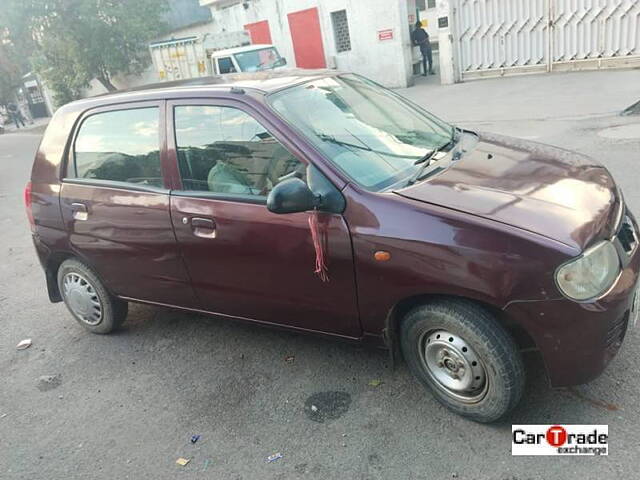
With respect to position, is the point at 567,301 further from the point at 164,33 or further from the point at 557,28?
the point at 164,33

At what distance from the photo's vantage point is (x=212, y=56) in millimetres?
17062

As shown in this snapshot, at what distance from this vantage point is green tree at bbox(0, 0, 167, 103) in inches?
928

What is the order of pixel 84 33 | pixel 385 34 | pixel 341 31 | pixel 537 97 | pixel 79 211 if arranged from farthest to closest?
pixel 84 33 → pixel 341 31 → pixel 385 34 → pixel 537 97 → pixel 79 211

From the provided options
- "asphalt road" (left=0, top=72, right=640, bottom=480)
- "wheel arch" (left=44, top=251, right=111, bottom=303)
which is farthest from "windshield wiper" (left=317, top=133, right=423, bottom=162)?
"wheel arch" (left=44, top=251, right=111, bottom=303)

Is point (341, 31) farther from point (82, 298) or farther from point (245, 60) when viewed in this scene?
Answer: point (82, 298)

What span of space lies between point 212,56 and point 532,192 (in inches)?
628

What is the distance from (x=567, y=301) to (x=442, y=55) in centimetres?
1436

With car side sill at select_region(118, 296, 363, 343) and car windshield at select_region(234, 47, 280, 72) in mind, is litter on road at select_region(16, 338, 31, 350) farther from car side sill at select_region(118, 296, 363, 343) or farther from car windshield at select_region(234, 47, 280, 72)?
car windshield at select_region(234, 47, 280, 72)

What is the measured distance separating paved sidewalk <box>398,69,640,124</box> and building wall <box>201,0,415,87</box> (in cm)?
243

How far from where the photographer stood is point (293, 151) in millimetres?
2979

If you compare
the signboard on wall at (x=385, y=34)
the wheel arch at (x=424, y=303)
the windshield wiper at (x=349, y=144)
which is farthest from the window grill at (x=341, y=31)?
the wheel arch at (x=424, y=303)

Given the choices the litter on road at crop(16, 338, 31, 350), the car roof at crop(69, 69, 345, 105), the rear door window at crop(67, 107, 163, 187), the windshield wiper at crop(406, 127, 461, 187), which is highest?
the car roof at crop(69, 69, 345, 105)

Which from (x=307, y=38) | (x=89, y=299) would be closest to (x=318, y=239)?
(x=89, y=299)

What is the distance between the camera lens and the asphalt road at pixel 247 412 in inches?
106
